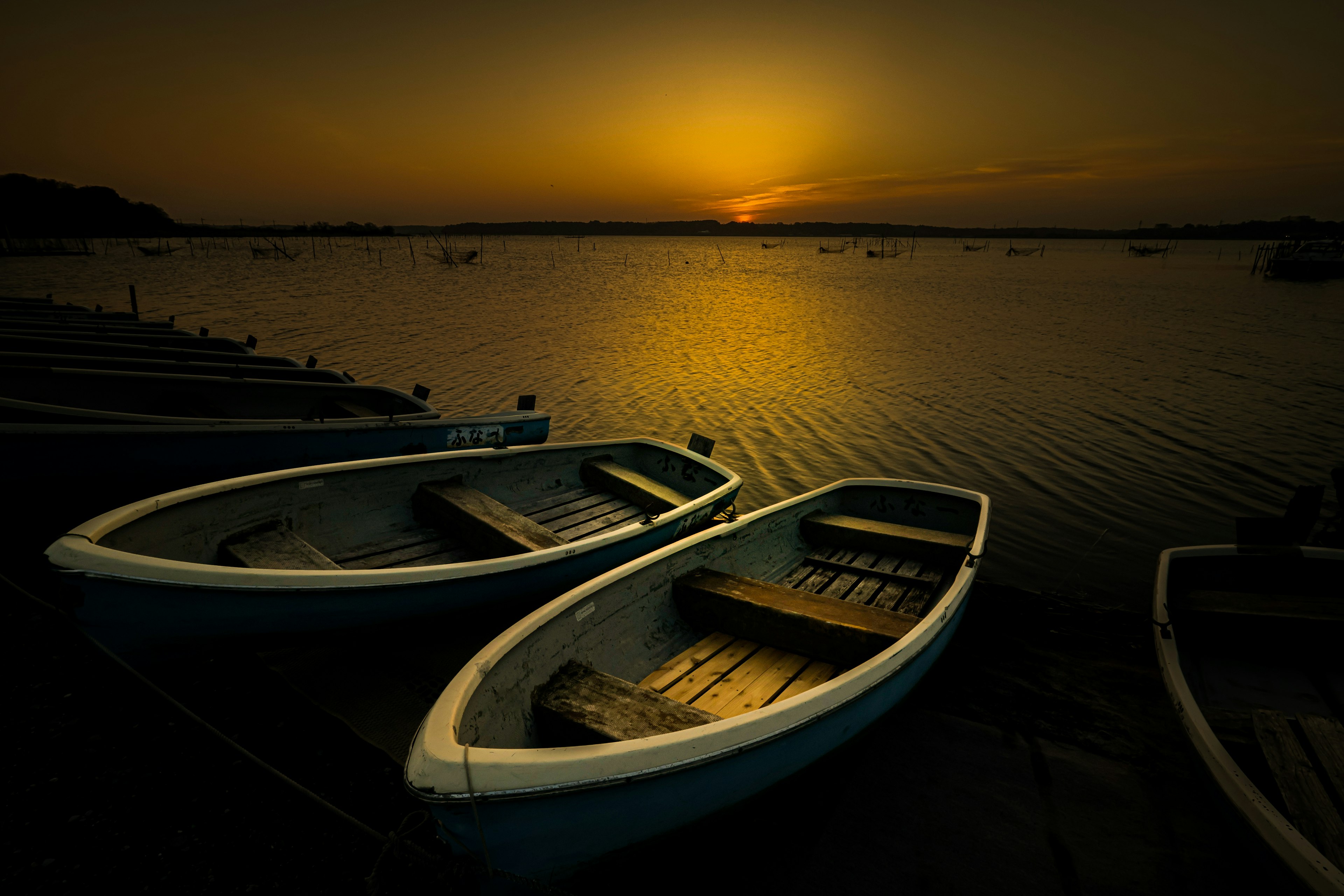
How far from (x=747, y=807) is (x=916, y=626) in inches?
66.0

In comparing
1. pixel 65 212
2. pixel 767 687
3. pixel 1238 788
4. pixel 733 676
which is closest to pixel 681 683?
pixel 733 676

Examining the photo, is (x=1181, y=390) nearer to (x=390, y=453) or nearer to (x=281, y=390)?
(x=390, y=453)

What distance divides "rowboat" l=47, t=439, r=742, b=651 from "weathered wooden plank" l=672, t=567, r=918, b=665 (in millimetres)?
1059

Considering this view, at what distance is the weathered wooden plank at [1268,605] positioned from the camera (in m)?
4.65

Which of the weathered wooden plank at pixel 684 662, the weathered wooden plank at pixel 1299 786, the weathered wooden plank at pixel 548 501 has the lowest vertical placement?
the weathered wooden plank at pixel 1299 786

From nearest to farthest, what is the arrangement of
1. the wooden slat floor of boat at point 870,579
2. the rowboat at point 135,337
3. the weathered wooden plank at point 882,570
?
the wooden slat floor of boat at point 870,579 < the weathered wooden plank at point 882,570 < the rowboat at point 135,337

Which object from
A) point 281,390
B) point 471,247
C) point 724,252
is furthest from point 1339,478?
point 471,247

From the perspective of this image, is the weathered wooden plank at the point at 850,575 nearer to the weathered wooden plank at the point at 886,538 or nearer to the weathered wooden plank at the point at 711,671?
the weathered wooden plank at the point at 886,538

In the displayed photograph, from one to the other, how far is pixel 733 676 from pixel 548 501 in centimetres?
346

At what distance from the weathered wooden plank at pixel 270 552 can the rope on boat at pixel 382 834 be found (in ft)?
2.89

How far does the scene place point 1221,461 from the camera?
34.0ft

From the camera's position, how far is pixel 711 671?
4055mm

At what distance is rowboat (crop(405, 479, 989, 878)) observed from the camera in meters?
2.24

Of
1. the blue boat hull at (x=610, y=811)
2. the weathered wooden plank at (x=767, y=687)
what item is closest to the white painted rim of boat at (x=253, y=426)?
the weathered wooden plank at (x=767, y=687)
